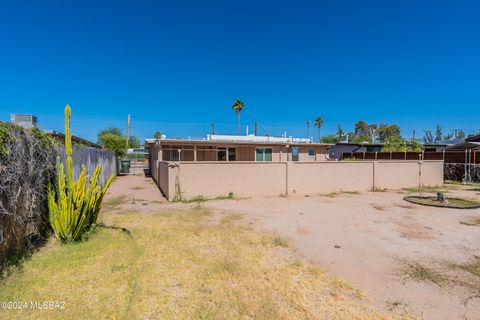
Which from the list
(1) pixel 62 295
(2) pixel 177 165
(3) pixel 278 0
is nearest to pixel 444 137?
(3) pixel 278 0

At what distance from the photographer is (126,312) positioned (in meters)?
2.68

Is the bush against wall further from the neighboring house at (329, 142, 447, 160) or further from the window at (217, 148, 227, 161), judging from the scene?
the neighboring house at (329, 142, 447, 160)

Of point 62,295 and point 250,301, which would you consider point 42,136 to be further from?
point 250,301

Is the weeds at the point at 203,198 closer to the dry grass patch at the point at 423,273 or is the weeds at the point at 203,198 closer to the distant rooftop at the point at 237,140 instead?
the dry grass patch at the point at 423,273

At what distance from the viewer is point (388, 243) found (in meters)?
4.92

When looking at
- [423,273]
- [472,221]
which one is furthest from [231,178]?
[472,221]

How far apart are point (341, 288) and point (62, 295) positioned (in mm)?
3364

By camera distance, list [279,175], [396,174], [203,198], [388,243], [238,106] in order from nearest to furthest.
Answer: [388,243]
[203,198]
[279,175]
[396,174]
[238,106]

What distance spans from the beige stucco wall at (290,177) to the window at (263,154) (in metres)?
7.15

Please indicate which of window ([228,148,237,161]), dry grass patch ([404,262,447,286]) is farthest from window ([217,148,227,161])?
dry grass patch ([404,262,447,286])

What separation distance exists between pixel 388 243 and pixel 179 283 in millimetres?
3996

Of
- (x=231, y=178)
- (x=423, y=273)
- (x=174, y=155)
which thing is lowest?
(x=423, y=273)

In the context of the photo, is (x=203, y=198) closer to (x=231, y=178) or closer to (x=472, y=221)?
(x=231, y=178)

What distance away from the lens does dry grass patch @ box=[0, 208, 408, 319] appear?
8.91 feet
